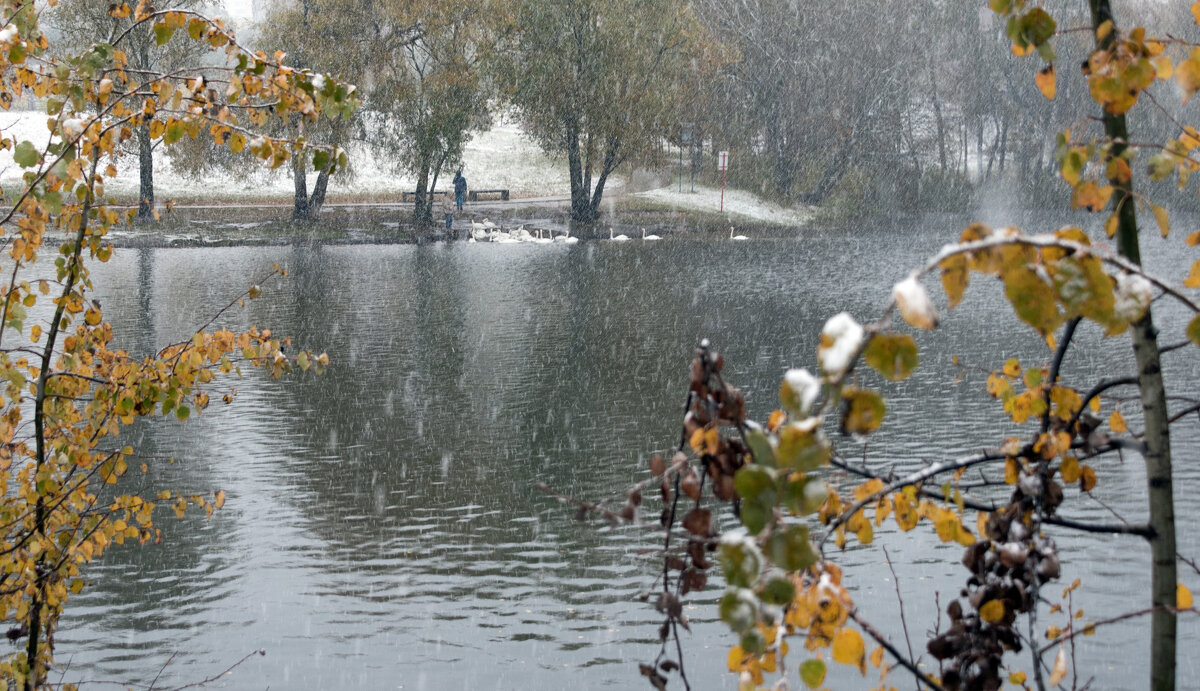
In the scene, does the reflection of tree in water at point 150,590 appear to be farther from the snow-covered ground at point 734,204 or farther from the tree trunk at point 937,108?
the tree trunk at point 937,108

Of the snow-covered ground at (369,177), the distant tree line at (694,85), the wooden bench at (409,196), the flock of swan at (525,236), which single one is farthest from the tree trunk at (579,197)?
the wooden bench at (409,196)

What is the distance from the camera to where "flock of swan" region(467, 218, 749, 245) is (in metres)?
40.0

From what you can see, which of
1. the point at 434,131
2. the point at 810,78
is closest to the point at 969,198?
the point at 810,78

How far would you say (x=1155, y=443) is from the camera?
2529 mm

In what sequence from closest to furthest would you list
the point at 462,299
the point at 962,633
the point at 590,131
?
the point at 962,633 → the point at 462,299 → the point at 590,131

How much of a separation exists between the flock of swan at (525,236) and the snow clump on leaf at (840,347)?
126ft

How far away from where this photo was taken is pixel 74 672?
7754 mm

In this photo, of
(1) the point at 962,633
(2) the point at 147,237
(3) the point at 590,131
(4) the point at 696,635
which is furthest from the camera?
(3) the point at 590,131

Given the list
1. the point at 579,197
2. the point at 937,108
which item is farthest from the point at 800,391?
the point at 937,108

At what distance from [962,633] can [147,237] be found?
1565 inches

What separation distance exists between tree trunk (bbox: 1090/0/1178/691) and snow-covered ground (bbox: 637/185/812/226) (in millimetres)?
48807

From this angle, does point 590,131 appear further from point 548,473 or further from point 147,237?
point 548,473

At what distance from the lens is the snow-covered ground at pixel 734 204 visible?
51.8 m

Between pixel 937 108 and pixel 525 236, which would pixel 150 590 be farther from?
pixel 937 108
